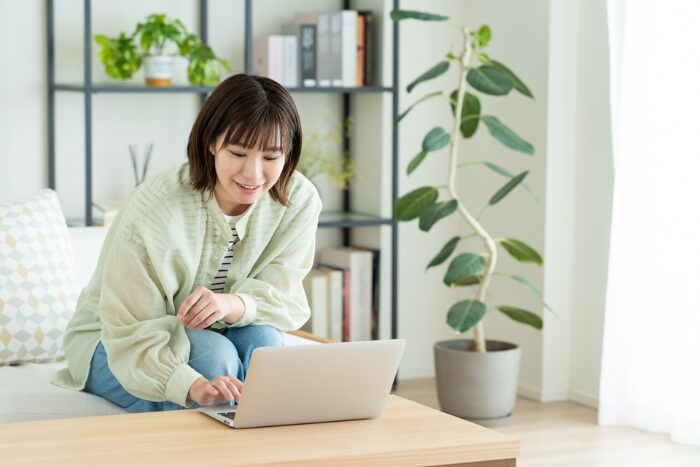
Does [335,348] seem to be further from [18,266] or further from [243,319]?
[18,266]

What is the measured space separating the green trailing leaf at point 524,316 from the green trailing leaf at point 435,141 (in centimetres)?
56

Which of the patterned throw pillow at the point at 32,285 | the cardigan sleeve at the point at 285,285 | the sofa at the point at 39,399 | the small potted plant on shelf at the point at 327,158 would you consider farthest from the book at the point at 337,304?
the cardigan sleeve at the point at 285,285

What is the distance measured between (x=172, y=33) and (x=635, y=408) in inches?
76.2

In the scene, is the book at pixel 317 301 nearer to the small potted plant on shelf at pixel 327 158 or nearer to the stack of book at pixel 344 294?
the stack of book at pixel 344 294

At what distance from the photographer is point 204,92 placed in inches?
158

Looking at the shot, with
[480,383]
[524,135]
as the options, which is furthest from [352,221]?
[480,383]

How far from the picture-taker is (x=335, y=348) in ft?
6.01

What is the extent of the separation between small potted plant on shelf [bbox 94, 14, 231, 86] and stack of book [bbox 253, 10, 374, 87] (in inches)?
9.0

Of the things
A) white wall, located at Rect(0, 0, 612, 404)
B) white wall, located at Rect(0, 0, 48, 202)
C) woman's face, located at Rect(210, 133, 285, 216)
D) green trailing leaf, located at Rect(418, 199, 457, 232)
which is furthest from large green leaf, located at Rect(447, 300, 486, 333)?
woman's face, located at Rect(210, 133, 285, 216)

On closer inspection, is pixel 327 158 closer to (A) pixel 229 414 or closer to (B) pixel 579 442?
(B) pixel 579 442

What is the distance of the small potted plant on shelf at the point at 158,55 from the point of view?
147 inches

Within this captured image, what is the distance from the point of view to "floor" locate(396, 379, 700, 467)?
3383 millimetres

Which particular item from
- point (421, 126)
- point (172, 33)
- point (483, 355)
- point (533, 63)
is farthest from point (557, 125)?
point (172, 33)

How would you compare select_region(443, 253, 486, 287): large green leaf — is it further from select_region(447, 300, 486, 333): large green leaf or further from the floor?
the floor
